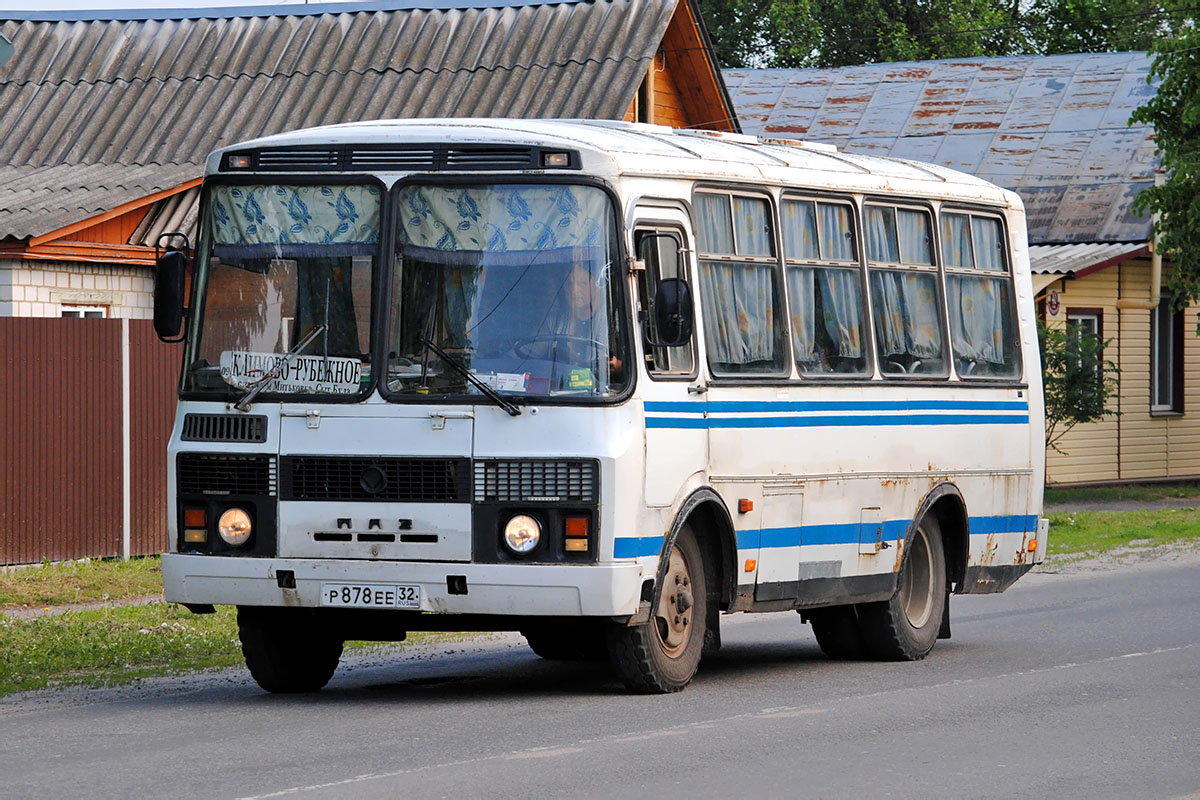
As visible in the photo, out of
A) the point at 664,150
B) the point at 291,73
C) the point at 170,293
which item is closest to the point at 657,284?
the point at 664,150

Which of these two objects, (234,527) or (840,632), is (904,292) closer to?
(840,632)

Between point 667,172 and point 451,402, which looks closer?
point 451,402

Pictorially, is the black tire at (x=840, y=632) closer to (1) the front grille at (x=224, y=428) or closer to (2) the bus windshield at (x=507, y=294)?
(2) the bus windshield at (x=507, y=294)

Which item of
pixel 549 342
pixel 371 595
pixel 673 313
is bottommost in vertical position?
pixel 371 595

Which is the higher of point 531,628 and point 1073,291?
point 1073,291

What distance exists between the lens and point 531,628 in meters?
10.7

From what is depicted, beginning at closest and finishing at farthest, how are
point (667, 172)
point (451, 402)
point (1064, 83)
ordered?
point (451, 402)
point (667, 172)
point (1064, 83)

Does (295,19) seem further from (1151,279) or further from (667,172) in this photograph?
(667,172)

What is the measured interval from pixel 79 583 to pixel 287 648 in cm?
579

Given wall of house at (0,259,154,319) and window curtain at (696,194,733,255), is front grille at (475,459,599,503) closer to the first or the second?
window curtain at (696,194,733,255)

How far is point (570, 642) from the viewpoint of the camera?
11977 mm

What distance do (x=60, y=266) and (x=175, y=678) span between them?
9800mm

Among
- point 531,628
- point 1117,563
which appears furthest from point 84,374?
point 1117,563

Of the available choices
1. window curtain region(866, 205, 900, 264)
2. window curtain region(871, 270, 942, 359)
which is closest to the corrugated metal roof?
window curtain region(871, 270, 942, 359)
